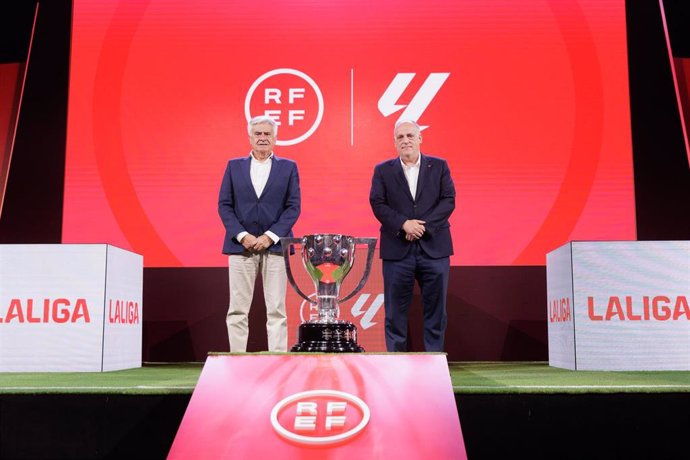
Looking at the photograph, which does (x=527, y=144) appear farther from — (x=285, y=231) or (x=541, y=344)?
(x=285, y=231)

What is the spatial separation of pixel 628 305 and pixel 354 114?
1.99 metres

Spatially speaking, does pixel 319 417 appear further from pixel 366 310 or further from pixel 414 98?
pixel 414 98

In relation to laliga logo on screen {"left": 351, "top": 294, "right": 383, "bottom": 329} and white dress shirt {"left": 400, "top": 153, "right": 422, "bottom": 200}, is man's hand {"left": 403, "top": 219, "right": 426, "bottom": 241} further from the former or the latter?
laliga logo on screen {"left": 351, "top": 294, "right": 383, "bottom": 329}

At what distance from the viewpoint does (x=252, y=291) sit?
3424 mm

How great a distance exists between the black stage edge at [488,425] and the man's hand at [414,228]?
1370 mm

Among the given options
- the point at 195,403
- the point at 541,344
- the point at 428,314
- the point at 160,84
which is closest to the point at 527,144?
the point at 541,344

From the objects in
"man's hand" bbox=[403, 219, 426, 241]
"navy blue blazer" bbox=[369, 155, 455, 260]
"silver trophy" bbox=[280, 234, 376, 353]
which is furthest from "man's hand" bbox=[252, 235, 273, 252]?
"silver trophy" bbox=[280, 234, 376, 353]

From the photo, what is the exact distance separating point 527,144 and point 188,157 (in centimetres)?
214

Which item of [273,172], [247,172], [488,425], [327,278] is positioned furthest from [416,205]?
[488,425]

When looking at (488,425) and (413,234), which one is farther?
(413,234)

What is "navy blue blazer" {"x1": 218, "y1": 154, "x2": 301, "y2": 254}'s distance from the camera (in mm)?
3416

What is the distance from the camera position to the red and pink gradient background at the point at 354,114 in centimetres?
414

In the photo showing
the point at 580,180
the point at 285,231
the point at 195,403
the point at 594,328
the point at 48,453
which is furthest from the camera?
the point at 580,180

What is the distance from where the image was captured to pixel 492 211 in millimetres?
4148
